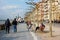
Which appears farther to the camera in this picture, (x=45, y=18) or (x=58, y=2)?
(x=45, y=18)

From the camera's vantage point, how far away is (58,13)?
121 metres

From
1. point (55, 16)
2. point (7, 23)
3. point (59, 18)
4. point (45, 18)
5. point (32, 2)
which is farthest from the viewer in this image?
point (45, 18)

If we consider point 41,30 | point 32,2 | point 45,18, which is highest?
point 32,2

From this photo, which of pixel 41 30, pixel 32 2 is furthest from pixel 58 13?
pixel 41 30

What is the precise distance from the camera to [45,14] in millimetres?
148750

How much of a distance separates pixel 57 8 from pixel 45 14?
83.2 ft

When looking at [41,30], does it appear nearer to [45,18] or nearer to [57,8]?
[57,8]

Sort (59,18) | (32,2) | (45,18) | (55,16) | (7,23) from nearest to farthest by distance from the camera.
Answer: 1. (7,23)
2. (32,2)
3. (59,18)
4. (55,16)
5. (45,18)

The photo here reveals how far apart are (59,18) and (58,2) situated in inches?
551

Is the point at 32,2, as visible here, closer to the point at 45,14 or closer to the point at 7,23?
the point at 7,23

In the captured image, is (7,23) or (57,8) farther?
(57,8)

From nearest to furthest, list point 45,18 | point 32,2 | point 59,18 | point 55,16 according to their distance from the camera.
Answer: point 32,2 → point 59,18 → point 55,16 → point 45,18

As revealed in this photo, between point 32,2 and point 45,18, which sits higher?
point 32,2

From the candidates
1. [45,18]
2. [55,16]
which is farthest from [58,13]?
[45,18]
